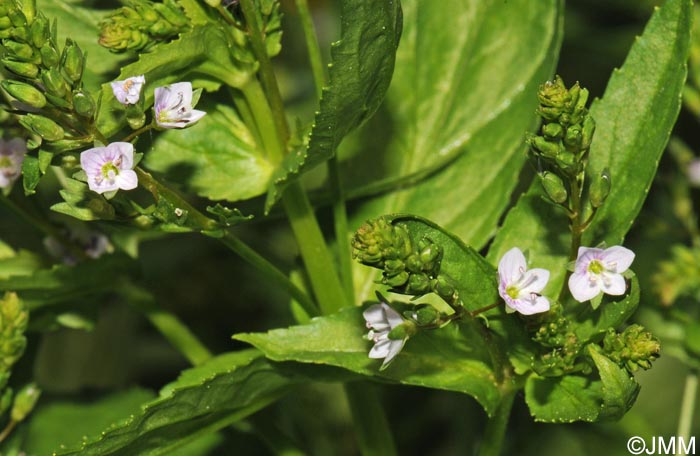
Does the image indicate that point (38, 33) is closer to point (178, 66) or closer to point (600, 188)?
point (178, 66)

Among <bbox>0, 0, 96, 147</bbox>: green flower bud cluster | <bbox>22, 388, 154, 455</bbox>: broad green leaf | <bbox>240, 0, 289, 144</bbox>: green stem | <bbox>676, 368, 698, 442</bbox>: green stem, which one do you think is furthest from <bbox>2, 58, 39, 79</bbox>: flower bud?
<bbox>676, 368, 698, 442</bbox>: green stem

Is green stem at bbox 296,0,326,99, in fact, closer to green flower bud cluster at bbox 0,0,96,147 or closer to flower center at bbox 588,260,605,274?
green flower bud cluster at bbox 0,0,96,147

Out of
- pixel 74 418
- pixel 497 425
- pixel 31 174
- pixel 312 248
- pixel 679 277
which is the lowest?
pixel 74 418

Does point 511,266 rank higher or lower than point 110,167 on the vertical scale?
lower

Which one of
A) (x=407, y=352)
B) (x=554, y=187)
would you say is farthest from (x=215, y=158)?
(x=554, y=187)

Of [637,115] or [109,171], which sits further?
[637,115]

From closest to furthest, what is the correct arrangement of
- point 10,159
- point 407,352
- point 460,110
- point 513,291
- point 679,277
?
1. point 513,291
2. point 407,352
3. point 10,159
4. point 460,110
5. point 679,277

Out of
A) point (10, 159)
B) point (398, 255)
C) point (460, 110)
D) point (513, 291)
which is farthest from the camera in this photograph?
point (460, 110)
